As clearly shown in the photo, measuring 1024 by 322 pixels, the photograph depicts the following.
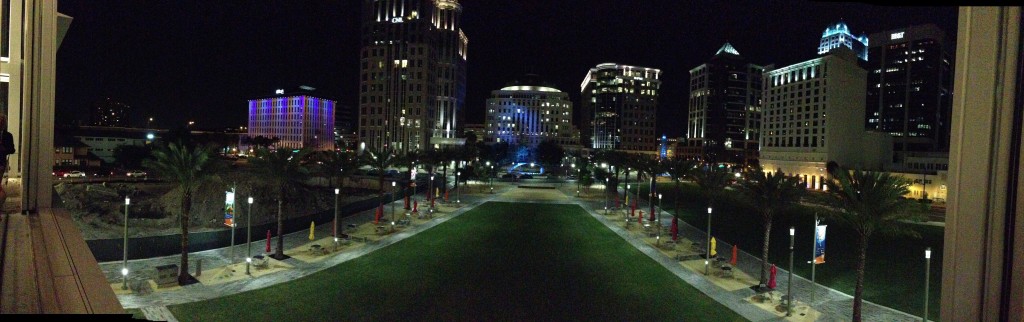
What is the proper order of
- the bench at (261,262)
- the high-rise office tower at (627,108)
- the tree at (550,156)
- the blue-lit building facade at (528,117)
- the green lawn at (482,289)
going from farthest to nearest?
the high-rise office tower at (627,108), the blue-lit building facade at (528,117), the tree at (550,156), the bench at (261,262), the green lawn at (482,289)

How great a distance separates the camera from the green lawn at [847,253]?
67.3 ft

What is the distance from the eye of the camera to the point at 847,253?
95.2 ft

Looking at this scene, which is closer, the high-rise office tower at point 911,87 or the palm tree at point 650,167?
the palm tree at point 650,167

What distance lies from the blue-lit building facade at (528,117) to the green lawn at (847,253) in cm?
13900

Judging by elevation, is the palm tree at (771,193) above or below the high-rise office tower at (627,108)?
below

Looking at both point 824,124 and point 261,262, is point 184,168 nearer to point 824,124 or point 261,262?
point 261,262

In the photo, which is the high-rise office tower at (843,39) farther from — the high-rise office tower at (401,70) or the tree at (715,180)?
the tree at (715,180)

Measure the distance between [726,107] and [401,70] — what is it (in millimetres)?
105361

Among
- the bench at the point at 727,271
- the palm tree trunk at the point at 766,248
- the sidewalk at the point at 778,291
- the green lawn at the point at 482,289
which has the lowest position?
the green lawn at the point at 482,289

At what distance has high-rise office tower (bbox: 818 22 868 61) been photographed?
156m

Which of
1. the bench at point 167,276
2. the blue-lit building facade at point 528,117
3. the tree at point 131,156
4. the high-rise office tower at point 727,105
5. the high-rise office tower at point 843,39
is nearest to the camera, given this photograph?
the bench at point 167,276

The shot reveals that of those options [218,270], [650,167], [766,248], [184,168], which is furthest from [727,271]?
[650,167]

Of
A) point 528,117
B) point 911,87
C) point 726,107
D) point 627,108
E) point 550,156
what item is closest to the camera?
point 911,87

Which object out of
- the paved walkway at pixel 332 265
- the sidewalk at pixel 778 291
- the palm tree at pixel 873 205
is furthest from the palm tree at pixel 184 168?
the palm tree at pixel 873 205
